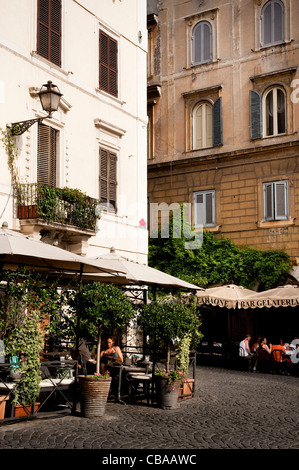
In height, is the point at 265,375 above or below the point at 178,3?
below

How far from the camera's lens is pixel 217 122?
26766 millimetres

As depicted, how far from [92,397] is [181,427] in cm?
150

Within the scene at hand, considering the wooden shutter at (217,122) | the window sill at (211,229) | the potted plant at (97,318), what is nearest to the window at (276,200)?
→ the window sill at (211,229)

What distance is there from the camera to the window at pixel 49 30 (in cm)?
1755

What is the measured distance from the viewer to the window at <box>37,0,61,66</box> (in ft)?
57.6

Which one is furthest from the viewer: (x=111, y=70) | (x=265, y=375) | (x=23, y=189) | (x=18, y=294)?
(x=111, y=70)

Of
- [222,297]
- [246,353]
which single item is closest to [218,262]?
[222,297]

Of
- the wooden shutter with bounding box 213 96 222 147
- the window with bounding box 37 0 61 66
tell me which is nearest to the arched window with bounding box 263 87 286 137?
the wooden shutter with bounding box 213 96 222 147

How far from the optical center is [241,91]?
86.8 ft

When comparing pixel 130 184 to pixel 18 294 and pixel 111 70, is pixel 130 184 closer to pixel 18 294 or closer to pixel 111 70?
pixel 111 70

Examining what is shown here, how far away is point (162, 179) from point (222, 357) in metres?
8.88

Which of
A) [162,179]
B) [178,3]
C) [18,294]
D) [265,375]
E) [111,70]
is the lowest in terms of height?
[265,375]

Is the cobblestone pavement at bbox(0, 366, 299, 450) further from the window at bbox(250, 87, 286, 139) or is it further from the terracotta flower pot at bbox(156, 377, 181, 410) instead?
the window at bbox(250, 87, 286, 139)
